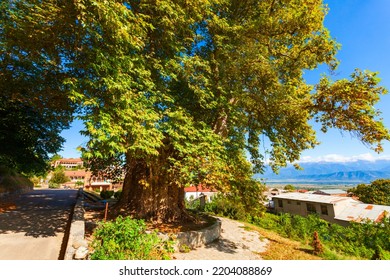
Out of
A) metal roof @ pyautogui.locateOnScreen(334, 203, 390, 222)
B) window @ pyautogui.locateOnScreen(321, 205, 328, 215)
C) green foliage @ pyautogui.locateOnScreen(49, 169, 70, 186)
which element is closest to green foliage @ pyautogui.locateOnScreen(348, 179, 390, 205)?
metal roof @ pyautogui.locateOnScreen(334, 203, 390, 222)

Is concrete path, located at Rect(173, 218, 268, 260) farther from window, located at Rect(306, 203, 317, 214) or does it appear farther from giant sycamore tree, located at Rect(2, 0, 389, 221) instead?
window, located at Rect(306, 203, 317, 214)

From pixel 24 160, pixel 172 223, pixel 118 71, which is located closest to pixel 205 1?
pixel 118 71

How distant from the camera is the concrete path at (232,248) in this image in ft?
29.9

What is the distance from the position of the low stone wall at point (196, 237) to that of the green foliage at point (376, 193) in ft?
176

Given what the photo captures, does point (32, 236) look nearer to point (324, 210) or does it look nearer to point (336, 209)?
point (336, 209)

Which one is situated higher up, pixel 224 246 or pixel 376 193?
pixel 224 246

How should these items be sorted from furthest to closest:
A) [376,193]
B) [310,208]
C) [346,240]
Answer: [376,193] → [310,208] → [346,240]

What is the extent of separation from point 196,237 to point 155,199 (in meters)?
3.45

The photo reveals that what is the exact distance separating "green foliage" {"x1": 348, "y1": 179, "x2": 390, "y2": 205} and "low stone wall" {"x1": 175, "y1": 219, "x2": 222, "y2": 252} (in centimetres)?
5352

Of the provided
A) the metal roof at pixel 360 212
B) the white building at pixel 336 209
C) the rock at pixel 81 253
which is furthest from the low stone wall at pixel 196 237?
the metal roof at pixel 360 212

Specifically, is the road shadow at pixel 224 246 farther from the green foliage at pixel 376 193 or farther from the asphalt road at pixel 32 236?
the green foliage at pixel 376 193

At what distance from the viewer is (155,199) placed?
1229cm

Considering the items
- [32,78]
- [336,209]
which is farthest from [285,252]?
[336,209]
